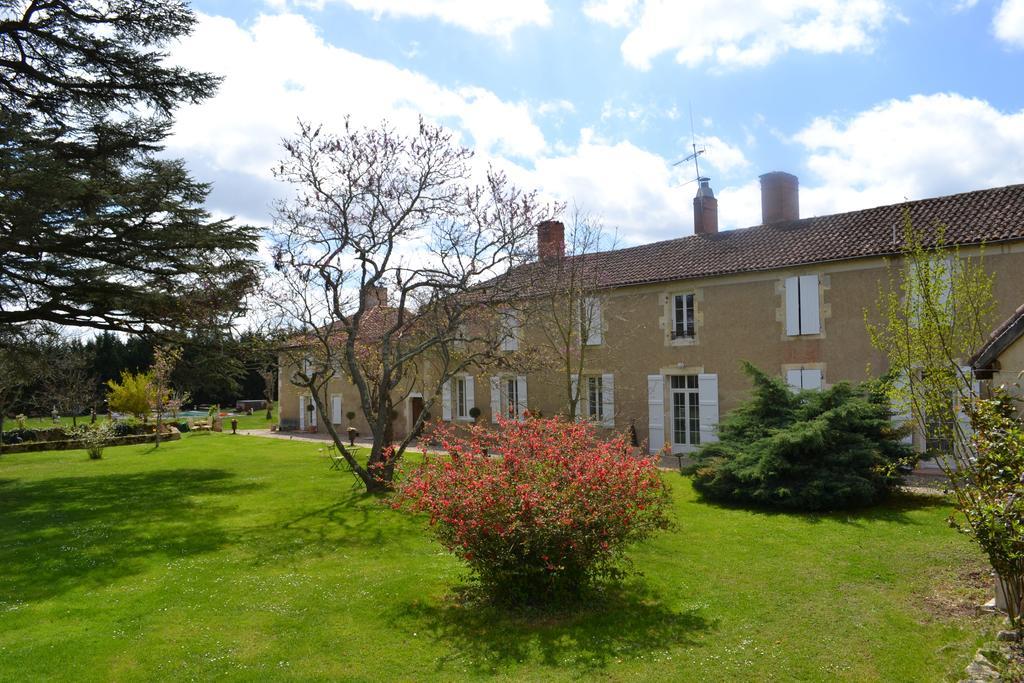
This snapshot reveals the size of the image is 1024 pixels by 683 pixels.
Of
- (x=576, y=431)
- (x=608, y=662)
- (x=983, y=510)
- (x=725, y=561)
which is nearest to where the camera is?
(x=983, y=510)

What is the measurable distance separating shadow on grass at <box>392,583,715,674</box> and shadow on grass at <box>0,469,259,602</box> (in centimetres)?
397

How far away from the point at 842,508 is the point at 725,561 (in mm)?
3457

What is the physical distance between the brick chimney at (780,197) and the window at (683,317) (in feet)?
10.9

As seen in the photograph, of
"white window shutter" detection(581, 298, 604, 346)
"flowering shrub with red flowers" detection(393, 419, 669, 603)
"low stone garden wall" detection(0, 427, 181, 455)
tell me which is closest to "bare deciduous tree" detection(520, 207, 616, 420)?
"white window shutter" detection(581, 298, 604, 346)

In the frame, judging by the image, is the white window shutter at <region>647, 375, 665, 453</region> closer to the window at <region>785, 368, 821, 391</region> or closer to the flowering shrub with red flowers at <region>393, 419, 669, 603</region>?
the window at <region>785, 368, 821, 391</region>

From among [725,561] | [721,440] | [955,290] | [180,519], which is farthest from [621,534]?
[180,519]

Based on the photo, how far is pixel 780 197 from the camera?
57.4 ft

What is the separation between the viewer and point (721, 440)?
11969mm

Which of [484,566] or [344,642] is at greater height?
[484,566]

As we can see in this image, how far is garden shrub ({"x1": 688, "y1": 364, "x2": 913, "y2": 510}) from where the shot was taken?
9969mm

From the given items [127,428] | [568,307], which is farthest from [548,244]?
[127,428]

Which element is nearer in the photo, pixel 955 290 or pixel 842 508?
pixel 955 290

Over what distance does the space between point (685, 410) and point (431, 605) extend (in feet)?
37.7

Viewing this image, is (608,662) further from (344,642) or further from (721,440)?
(721,440)
